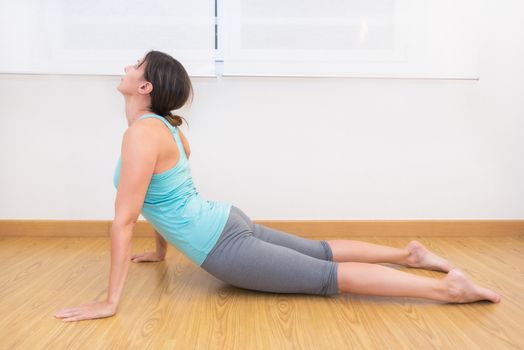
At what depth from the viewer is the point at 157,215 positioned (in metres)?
1.69

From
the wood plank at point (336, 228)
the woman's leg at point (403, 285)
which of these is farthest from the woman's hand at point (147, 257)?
the woman's leg at point (403, 285)

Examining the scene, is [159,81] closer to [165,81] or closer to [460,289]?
[165,81]

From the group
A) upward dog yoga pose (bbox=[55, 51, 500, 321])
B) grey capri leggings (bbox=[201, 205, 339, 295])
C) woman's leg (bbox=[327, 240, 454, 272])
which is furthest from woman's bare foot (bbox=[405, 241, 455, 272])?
grey capri leggings (bbox=[201, 205, 339, 295])

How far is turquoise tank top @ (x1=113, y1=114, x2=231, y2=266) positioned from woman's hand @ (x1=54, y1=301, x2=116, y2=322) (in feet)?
1.01

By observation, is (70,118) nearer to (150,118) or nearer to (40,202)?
(40,202)

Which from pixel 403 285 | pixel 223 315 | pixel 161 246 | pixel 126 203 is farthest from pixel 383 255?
pixel 126 203

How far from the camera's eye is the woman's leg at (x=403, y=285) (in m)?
1.64

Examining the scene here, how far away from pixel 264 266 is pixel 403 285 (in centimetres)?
47

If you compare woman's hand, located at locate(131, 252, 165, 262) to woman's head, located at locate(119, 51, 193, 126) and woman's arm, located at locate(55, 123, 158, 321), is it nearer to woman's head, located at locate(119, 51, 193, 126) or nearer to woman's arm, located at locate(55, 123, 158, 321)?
woman's arm, located at locate(55, 123, 158, 321)

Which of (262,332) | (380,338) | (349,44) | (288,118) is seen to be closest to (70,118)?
(288,118)

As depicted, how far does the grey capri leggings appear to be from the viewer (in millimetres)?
1652

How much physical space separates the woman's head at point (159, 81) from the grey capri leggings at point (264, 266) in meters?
0.48

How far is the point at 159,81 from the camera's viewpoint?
5.56 feet

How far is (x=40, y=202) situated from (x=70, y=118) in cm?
51
